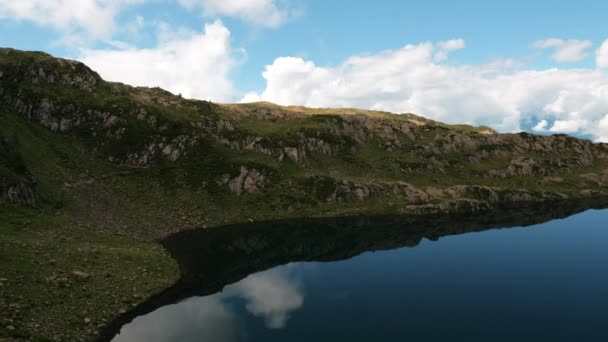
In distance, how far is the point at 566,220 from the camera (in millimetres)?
107938

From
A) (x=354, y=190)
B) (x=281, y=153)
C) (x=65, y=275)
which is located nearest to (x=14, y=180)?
(x=65, y=275)

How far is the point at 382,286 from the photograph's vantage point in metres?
55.5

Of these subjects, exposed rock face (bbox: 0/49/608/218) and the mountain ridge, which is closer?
the mountain ridge

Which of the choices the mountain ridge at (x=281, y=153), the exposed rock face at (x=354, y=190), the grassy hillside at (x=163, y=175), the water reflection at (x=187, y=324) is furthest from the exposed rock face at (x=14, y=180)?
the exposed rock face at (x=354, y=190)

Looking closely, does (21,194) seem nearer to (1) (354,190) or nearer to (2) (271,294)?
(2) (271,294)

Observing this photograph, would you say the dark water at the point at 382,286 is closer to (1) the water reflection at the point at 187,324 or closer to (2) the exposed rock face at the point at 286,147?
(1) the water reflection at the point at 187,324

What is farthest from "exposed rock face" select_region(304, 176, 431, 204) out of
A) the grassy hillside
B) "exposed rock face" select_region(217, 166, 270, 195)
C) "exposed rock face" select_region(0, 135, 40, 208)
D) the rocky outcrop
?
"exposed rock face" select_region(0, 135, 40, 208)

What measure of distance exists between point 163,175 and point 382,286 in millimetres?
67059

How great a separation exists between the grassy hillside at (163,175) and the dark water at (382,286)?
698 cm

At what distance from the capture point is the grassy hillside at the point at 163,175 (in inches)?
1869

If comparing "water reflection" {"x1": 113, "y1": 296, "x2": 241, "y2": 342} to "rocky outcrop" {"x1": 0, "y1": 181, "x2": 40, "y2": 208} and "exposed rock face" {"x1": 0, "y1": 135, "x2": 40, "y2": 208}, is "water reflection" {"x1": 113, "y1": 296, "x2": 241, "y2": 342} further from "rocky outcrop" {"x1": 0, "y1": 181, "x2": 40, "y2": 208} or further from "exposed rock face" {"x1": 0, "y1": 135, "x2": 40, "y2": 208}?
"exposed rock face" {"x1": 0, "y1": 135, "x2": 40, "y2": 208}

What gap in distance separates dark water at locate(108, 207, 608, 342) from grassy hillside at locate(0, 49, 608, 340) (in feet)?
22.9

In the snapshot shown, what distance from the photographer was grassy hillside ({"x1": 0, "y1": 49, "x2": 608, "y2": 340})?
4747cm

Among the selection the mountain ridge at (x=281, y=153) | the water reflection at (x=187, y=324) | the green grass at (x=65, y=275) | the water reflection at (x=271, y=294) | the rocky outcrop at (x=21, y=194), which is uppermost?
the mountain ridge at (x=281, y=153)
